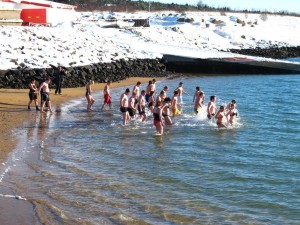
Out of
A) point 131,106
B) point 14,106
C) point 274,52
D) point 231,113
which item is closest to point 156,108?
point 131,106

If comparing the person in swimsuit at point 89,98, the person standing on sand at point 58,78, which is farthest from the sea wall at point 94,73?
the person in swimsuit at point 89,98

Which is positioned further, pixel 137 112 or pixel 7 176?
pixel 137 112

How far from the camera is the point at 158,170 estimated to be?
14172 mm

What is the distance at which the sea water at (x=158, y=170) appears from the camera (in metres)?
11.0

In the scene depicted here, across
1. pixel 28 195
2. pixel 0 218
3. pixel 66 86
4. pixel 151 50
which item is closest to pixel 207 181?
pixel 28 195

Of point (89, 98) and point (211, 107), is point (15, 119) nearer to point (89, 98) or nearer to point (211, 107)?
point (89, 98)

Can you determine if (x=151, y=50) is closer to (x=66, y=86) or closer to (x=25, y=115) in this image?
(x=66, y=86)

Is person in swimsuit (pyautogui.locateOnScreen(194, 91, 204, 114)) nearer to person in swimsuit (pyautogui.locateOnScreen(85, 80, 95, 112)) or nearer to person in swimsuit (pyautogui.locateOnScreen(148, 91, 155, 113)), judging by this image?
person in swimsuit (pyautogui.locateOnScreen(148, 91, 155, 113))

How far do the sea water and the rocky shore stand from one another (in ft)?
109

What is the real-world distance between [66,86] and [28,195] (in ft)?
59.3

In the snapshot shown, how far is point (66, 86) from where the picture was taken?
29250 millimetres

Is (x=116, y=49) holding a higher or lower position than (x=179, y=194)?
higher

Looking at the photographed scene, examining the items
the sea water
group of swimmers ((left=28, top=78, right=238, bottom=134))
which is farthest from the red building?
the sea water

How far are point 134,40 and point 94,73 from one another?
53.7ft
